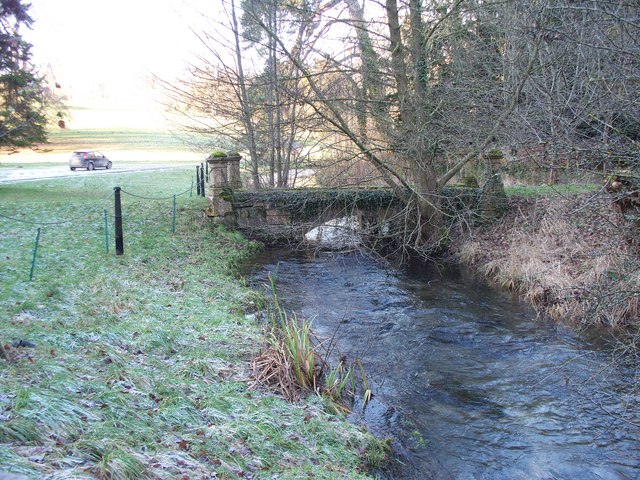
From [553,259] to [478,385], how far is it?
5.30 m

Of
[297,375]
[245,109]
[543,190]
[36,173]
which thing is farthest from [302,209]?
[36,173]

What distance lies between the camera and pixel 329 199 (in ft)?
47.5

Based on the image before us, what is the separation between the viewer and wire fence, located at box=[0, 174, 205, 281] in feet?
30.1

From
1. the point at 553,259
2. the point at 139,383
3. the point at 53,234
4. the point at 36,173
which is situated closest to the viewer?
the point at 139,383

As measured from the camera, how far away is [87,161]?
3077 centimetres

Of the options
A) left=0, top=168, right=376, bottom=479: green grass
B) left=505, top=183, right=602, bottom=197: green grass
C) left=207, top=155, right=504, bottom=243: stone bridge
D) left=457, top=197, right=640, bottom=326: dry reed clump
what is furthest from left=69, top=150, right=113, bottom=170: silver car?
left=457, top=197, right=640, bottom=326: dry reed clump

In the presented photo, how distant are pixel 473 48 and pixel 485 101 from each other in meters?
1.80

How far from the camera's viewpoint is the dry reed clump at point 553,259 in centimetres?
848

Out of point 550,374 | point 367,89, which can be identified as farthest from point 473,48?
point 550,374

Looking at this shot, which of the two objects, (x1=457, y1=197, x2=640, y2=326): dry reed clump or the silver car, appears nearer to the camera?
(x1=457, y1=197, x2=640, y2=326): dry reed clump

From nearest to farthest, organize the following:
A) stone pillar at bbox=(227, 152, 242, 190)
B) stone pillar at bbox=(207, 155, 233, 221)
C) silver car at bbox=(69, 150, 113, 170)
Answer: stone pillar at bbox=(207, 155, 233, 221), stone pillar at bbox=(227, 152, 242, 190), silver car at bbox=(69, 150, 113, 170)

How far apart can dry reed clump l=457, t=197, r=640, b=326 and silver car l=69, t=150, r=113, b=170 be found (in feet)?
79.5

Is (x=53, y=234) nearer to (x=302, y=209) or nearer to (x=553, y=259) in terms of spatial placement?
(x=302, y=209)

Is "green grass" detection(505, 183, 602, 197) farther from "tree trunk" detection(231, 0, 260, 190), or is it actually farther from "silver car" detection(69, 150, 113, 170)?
"silver car" detection(69, 150, 113, 170)
